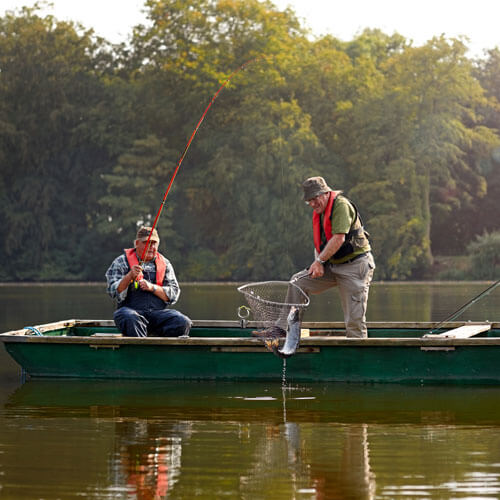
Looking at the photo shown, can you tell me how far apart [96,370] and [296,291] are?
6.14 feet

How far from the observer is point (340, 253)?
8.99m

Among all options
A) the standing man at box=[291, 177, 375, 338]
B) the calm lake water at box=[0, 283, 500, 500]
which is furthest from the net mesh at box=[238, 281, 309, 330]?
the calm lake water at box=[0, 283, 500, 500]

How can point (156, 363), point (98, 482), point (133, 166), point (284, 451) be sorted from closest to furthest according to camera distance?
point (98, 482) → point (284, 451) → point (156, 363) → point (133, 166)

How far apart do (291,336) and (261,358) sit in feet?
1.49

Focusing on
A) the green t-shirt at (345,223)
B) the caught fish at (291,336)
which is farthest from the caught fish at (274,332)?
the green t-shirt at (345,223)

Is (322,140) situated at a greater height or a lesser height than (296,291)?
greater

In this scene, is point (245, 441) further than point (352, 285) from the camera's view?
No

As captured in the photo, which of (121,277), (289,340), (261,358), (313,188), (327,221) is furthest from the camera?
(121,277)

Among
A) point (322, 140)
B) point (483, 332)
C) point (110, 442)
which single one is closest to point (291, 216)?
point (322, 140)

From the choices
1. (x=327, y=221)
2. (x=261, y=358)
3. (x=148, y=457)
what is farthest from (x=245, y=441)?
(x=327, y=221)

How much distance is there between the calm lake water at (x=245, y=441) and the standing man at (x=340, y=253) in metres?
0.67

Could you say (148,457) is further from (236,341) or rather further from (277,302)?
(277,302)

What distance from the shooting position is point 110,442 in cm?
659

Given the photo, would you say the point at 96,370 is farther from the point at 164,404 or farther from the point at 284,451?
the point at 284,451
